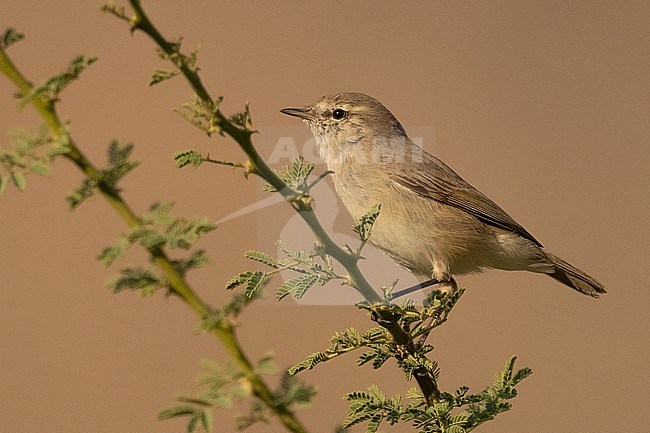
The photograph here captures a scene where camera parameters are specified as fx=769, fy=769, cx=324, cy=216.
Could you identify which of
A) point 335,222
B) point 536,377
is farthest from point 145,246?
point 536,377

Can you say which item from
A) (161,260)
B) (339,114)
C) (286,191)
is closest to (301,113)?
(339,114)

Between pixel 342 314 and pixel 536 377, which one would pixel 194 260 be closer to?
pixel 342 314

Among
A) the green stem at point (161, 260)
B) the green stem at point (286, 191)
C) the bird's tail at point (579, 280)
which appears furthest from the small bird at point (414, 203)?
the green stem at point (161, 260)

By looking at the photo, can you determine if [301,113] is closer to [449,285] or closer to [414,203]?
[414,203]

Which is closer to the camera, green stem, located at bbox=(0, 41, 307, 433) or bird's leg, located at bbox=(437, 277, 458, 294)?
green stem, located at bbox=(0, 41, 307, 433)

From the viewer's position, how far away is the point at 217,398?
704 mm

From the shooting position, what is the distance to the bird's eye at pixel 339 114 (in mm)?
3354

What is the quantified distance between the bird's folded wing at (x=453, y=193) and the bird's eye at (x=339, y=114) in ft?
1.24

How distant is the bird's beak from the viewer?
10.7 ft

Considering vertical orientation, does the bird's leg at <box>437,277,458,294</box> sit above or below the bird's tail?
above

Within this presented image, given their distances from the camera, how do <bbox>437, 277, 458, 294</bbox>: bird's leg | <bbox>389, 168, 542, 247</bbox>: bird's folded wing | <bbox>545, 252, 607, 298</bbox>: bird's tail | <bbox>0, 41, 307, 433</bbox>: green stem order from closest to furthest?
<bbox>0, 41, 307, 433</bbox>: green stem → <bbox>437, 277, 458, 294</bbox>: bird's leg → <bbox>389, 168, 542, 247</bbox>: bird's folded wing → <bbox>545, 252, 607, 298</bbox>: bird's tail

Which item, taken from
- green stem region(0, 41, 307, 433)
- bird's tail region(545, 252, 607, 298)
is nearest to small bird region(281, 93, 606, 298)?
bird's tail region(545, 252, 607, 298)

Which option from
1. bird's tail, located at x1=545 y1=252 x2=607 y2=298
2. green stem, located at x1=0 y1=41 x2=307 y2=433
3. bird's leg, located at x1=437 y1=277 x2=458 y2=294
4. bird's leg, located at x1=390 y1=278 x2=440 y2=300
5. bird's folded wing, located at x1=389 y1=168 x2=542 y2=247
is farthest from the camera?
bird's tail, located at x1=545 y1=252 x2=607 y2=298

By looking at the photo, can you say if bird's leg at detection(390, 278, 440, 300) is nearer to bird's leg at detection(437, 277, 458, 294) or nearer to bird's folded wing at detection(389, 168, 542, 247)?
bird's leg at detection(437, 277, 458, 294)
